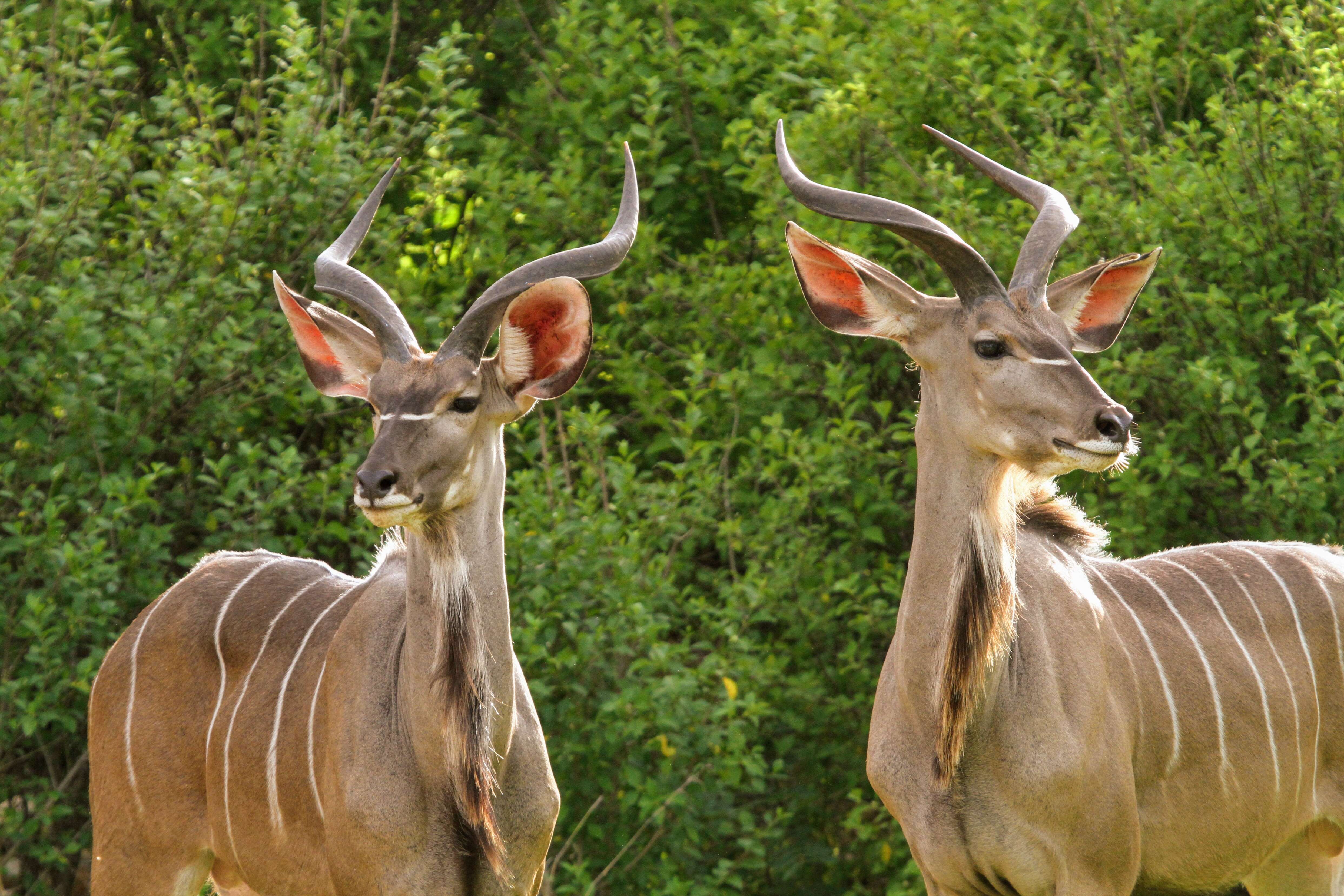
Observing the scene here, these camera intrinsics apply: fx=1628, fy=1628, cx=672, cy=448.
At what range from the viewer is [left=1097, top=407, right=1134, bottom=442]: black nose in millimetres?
3344

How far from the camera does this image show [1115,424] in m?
3.35

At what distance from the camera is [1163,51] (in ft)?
21.2

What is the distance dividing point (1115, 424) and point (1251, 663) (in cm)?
108

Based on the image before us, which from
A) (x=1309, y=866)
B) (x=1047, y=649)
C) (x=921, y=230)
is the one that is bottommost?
(x=1309, y=866)

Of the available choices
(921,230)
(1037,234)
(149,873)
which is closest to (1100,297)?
(1037,234)

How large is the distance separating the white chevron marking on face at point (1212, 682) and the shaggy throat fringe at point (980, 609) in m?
0.63

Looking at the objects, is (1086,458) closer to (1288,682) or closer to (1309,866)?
(1288,682)

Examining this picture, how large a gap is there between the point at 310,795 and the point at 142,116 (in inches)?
169

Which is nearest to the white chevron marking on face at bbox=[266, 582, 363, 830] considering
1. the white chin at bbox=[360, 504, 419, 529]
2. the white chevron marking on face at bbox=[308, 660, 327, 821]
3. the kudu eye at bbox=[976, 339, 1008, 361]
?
the white chevron marking on face at bbox=[308, 660, 327, 821]

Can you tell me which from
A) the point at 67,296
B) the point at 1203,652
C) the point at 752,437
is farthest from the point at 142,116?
the point at 1203,652

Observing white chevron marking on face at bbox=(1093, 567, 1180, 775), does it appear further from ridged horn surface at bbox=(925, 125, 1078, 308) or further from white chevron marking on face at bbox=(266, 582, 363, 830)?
white chevron marking on face at bbox=(266, 582, 363, 830)

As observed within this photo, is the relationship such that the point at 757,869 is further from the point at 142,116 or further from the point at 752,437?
the point at 142,116

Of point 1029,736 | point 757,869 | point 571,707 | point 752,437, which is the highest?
point 1029,736

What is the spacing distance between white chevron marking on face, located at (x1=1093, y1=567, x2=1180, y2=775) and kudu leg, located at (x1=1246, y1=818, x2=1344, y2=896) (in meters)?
0.56
